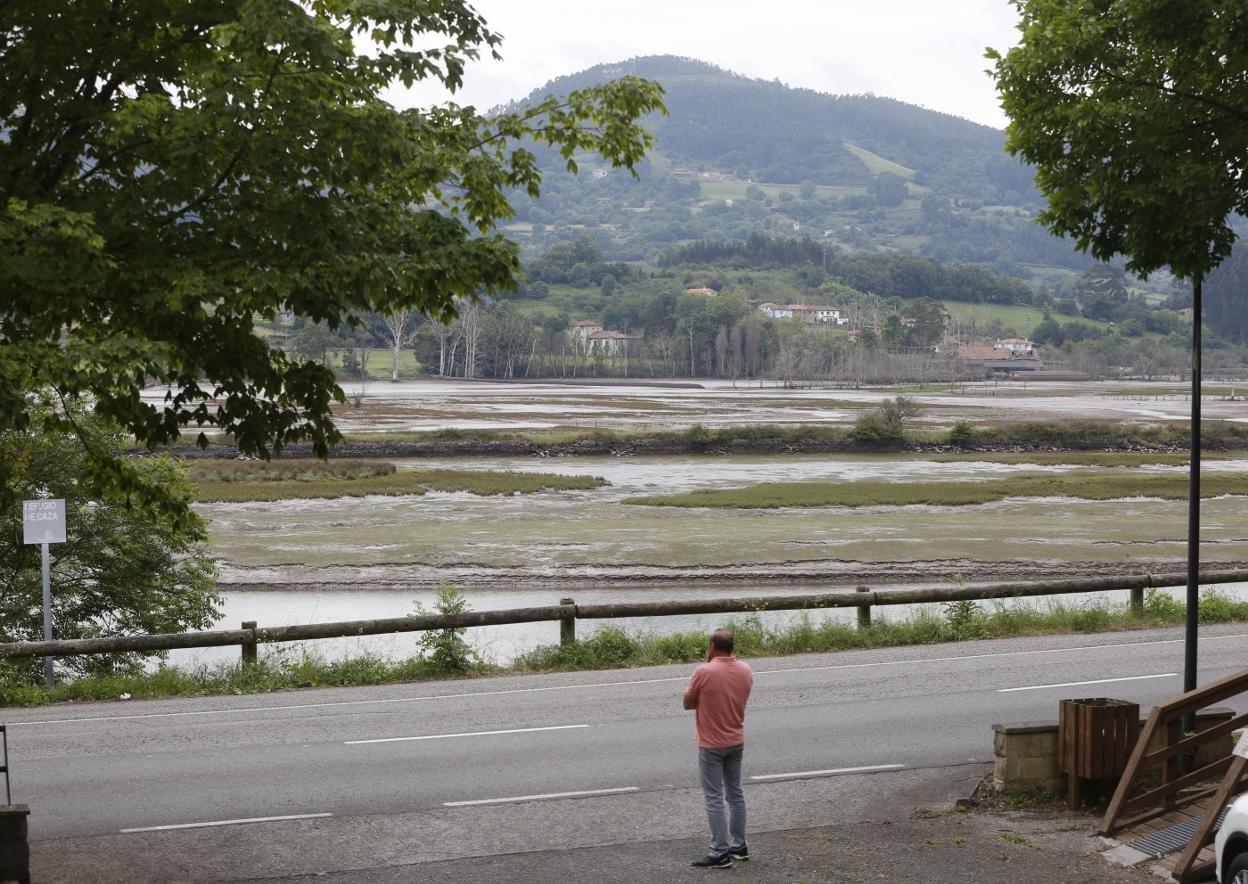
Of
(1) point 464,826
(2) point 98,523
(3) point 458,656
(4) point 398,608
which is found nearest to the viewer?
(1) point 464,826

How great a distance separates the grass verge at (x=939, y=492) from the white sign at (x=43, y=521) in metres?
36.0

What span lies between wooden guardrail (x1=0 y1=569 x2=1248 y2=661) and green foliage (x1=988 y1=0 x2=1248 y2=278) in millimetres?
9948

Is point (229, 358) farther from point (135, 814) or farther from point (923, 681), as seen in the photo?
point (923, 681)

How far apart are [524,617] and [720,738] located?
949 cm

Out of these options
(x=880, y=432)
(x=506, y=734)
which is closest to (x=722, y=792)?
(x=506, y=734)

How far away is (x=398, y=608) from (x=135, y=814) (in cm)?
2150

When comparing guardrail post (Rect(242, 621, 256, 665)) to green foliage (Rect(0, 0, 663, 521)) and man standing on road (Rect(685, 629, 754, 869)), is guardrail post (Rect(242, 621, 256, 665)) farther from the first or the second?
man standing on road (Rect(685, 629, 754, 869))

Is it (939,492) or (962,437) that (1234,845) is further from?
(962,437)

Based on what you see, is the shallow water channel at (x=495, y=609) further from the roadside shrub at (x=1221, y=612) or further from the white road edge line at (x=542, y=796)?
the white road edge line at (x=542, y=796)

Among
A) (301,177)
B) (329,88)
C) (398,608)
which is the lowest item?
(398,608)

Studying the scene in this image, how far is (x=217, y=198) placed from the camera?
377 inches

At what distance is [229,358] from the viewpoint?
997cm

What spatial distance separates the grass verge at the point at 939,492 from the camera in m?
55.5

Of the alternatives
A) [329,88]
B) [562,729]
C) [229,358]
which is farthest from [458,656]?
[329,88]
